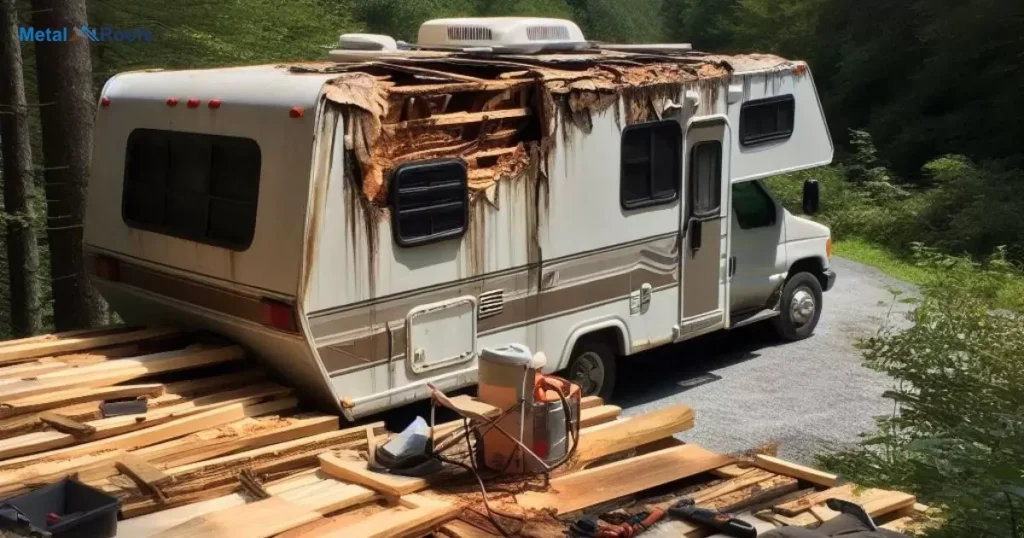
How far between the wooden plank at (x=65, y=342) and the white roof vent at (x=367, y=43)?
9.98 ft

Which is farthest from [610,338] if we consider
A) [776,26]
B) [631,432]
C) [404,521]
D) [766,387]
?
[776,26]

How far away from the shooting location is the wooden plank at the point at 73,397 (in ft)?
19.9

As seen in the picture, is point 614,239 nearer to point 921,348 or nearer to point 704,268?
point 704,268

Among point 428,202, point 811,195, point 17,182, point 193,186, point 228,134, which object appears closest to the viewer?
point 228,134

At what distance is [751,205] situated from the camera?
1022cm

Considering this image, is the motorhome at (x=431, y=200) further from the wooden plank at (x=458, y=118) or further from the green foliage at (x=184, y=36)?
the green foliage at (x=184, y=36)

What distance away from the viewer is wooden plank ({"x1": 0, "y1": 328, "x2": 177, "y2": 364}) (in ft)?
22.7

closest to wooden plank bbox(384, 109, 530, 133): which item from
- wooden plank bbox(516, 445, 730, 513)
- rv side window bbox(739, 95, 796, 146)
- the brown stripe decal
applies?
the brown stripe decal

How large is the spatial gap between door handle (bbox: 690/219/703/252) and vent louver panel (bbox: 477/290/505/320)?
2.15m

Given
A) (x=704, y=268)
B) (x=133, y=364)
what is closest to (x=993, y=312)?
(x=704, y=268)

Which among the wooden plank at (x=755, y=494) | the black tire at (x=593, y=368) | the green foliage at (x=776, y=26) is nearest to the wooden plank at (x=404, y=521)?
the wooden plank at (x=755, y=494)

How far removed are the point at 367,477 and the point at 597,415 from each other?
179cm

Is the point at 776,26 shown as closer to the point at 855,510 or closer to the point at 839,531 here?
the point at 855,510

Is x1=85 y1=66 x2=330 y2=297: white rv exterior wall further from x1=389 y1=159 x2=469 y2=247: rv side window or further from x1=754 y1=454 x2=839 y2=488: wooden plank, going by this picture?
x1=754 y1=454 x2=839 y2=488: wooden plank
